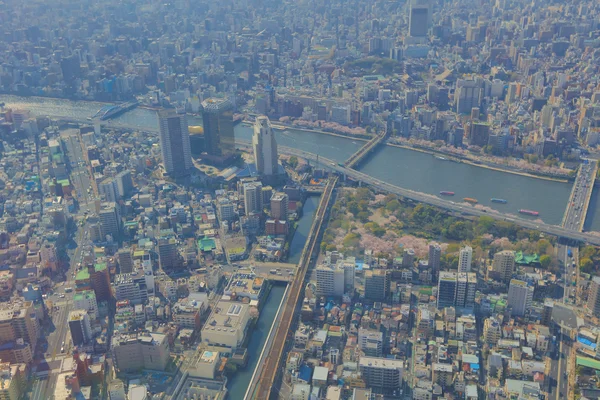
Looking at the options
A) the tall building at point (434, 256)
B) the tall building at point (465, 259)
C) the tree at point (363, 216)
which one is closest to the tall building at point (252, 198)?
the tree at point (363, 216)

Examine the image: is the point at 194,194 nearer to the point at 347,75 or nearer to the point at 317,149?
the point at 317,149

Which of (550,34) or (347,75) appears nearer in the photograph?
(347,75)

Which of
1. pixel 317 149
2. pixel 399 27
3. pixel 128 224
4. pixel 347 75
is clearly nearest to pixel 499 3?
pixel 399 27

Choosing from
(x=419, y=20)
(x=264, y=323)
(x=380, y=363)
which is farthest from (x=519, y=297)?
(x=419, y=20)

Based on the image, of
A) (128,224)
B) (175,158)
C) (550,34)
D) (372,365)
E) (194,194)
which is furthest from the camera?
(550,34)

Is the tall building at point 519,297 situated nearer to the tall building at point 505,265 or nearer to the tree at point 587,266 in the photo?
the tall building at point 505,265

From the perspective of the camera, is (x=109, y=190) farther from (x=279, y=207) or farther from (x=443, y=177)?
(x=443, y=177)
